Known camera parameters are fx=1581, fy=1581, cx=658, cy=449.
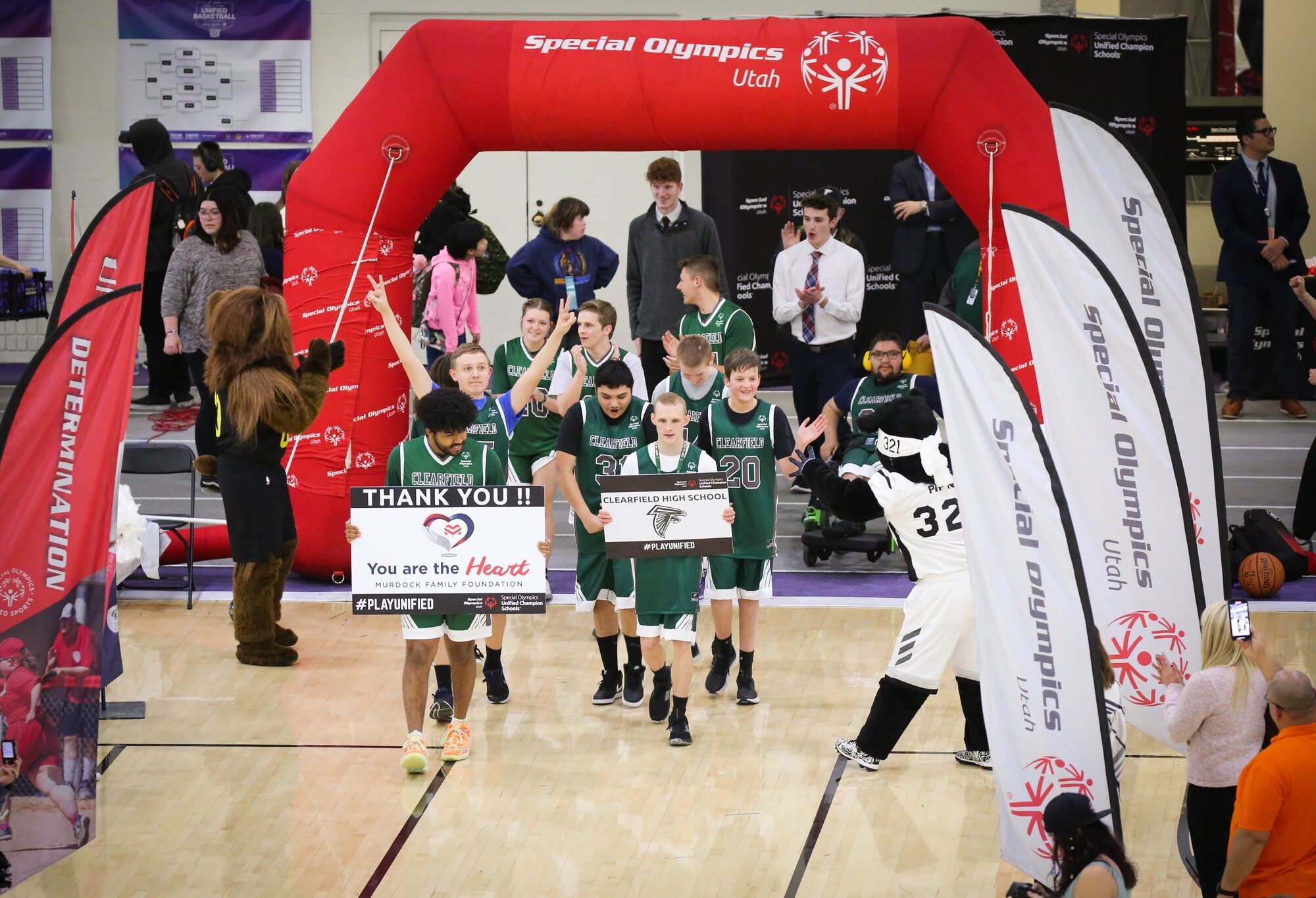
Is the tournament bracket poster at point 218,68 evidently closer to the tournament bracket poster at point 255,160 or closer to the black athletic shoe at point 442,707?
the tournament bracket poster at point 255,160

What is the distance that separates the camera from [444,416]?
22.2 ft

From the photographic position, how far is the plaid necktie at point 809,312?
36.6 feet

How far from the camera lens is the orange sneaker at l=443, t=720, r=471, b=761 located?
7.08 meters

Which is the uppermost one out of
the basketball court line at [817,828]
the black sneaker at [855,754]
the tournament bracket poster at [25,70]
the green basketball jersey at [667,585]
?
the tournament bracket poster at [25,70]

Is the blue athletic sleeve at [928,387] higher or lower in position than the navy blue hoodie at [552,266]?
lower

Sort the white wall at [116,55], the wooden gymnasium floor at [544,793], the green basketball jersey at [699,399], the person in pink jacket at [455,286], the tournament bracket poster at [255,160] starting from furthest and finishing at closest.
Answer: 1. the tournament bracket poster at [255,160]
2. the white wall at [116,55]
3. the person in pink jacket at [455,286]
4. the green basketball jersey at [699,399]
5. the wooden gymnasium floor at [544,793]

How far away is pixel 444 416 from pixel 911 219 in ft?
24.1

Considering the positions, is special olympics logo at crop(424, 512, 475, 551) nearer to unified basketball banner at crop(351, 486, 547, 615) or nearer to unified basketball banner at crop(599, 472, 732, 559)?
unified basketball banner at crop(351, 486, 547, 615)

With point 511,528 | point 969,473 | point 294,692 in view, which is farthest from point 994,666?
point 294,692

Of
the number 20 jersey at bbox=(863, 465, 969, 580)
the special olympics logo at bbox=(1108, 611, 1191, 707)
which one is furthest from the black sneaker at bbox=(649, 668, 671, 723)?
the special olympics logo at bbox=(1108, 611, 1191, 707)

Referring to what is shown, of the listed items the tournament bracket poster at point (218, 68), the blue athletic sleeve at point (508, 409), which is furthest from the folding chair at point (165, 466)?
the tournament bracket poster at point (218, 68)

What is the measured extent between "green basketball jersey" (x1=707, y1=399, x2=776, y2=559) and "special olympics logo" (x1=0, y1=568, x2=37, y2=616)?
11.0ft

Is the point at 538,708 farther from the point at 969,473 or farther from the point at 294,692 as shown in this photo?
the point at 969,473

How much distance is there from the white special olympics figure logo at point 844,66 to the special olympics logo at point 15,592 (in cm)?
514
